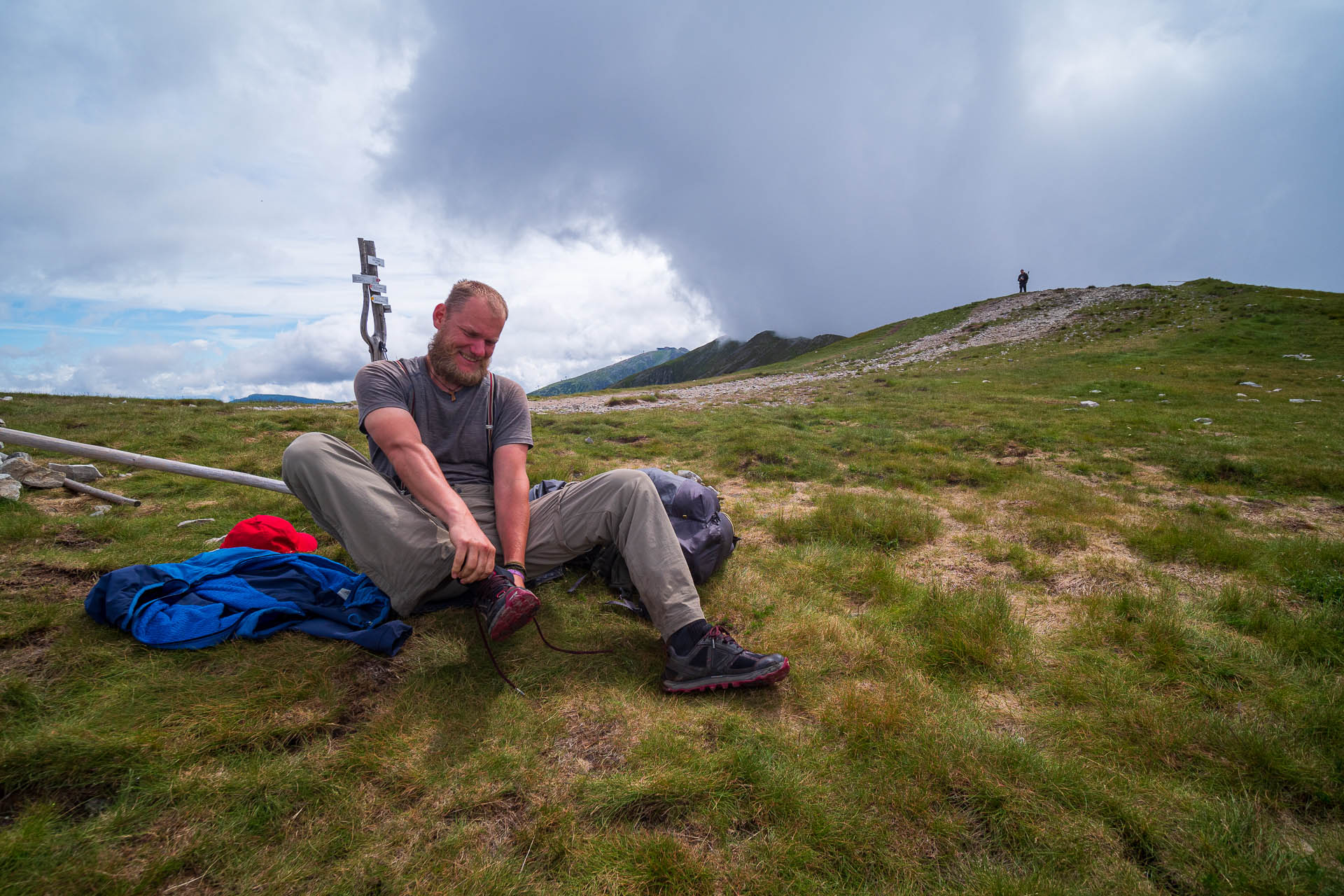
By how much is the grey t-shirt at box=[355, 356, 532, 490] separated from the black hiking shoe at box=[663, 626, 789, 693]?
2.14m

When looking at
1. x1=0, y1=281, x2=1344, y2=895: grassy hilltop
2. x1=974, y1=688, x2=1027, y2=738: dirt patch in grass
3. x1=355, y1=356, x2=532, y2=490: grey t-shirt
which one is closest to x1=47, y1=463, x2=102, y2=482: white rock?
x1=0, y1=281, x2=1344, y2=895: grassy hilltop

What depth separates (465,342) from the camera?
14.3 feet

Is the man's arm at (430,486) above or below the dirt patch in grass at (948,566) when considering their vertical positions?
above

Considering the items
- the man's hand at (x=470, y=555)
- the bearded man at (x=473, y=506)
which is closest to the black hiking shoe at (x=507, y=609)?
the bearded man at (x=473, y=506)

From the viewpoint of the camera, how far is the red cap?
4766 millimetres

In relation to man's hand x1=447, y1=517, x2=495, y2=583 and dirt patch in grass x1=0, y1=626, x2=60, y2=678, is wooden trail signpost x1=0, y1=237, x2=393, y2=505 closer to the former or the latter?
dirt patch in grass x1=0, y1=626, x2=60, y2=678

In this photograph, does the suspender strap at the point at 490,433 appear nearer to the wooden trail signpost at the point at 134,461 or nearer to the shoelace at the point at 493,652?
the shoelace at the point at 493,652

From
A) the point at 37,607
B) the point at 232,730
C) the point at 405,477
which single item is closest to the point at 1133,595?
the point at 405,477

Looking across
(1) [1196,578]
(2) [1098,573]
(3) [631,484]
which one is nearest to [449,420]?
(3) [631,484]

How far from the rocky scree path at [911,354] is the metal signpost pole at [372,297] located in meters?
9.19

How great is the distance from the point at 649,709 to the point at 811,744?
93 centimetres

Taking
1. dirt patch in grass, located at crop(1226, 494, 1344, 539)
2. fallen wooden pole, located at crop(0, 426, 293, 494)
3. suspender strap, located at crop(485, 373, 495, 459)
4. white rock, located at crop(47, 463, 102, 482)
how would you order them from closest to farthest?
suspender strap, located at crop(485, 373, 495, 459), dirt patch in grass, located at crop(1226, 494, 1344, 539), fallen wooden pole, located at crop(0, 426, 293, 494), white rock, located at crop(47, 463, 102, 482)

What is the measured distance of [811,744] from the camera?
2807 mm

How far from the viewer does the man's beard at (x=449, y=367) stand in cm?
438
